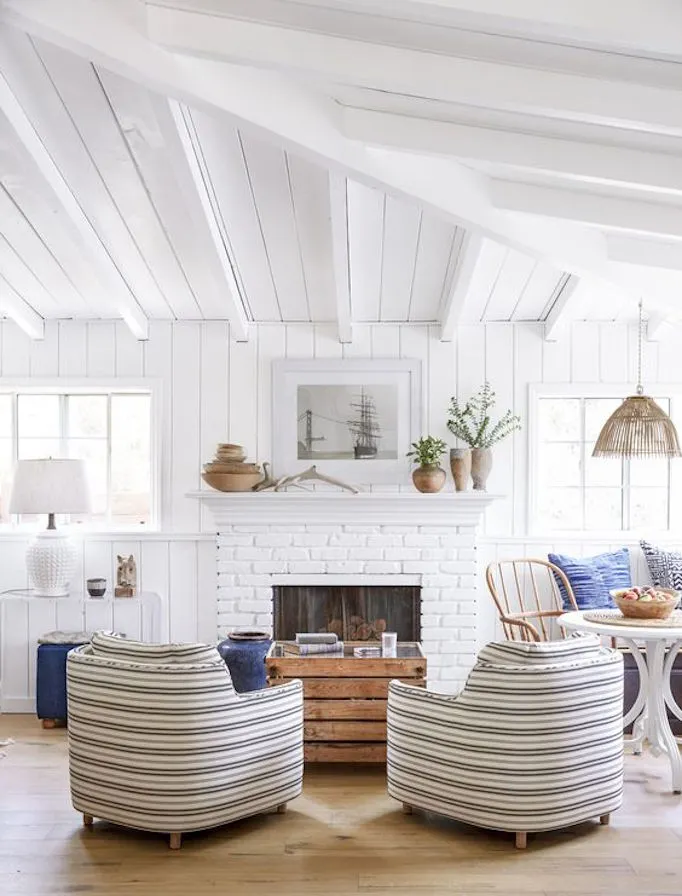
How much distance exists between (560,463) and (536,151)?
3528mm

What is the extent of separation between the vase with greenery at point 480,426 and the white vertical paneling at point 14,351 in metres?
2.80

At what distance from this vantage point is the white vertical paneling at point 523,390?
6266mm

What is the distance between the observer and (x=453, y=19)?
2311 mm

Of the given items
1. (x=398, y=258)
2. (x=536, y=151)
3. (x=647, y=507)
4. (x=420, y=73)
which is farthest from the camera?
(x=647, y=507)

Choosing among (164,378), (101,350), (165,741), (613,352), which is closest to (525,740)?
(165,741)

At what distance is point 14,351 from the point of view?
20.8ft

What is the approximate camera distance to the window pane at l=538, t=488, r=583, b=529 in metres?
6.43

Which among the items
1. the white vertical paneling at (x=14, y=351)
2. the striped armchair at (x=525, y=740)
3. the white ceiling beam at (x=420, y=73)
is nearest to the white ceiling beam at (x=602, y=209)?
the white ceiling beam at (x=420, y=73)

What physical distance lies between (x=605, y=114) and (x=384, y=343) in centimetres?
365

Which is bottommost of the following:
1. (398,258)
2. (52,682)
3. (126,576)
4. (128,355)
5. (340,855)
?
(340,855)

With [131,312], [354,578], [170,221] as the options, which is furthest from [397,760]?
[131,312]

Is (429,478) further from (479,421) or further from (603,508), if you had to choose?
(603,508)

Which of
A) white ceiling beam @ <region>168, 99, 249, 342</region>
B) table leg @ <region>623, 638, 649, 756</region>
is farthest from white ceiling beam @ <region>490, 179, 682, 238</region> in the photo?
table leg @ <region>623, 638, 649, 756</region>

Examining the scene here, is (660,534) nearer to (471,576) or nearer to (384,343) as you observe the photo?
(471,576)
